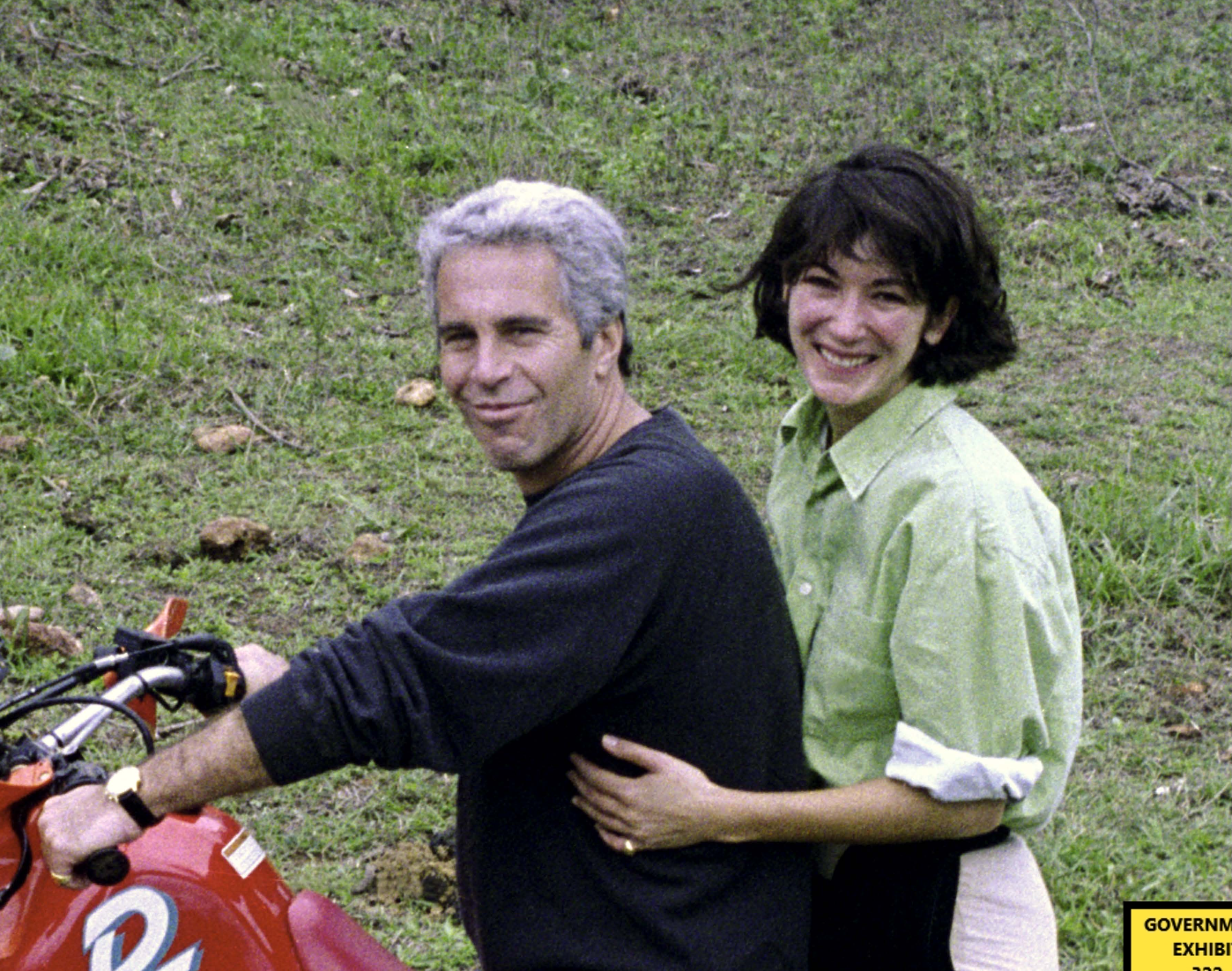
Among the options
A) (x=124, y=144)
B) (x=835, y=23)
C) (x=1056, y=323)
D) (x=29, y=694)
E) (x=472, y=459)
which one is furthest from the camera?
(x=835, y=23)

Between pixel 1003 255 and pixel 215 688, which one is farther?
pixel 1003 255

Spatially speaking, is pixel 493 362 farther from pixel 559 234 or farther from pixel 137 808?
pixel 137 808

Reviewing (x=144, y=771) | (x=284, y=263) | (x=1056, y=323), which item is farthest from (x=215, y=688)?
(x=1056, y=323)

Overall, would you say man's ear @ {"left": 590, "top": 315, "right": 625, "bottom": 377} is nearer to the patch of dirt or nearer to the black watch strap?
the black watch strap

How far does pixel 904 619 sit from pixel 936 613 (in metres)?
0.05

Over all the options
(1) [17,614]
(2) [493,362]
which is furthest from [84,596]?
(2) [493,362]

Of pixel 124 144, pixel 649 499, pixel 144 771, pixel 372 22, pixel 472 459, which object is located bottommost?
pixel 472 459

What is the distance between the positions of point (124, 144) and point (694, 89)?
11.9ft

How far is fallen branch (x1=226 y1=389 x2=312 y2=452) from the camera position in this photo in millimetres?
5707

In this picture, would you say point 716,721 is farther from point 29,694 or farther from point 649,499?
point 29,694

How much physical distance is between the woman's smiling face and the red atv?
1.06m

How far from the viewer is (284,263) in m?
7.07

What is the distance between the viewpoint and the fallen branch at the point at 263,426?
5.71 meters

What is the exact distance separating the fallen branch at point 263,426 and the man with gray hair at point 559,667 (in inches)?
141
